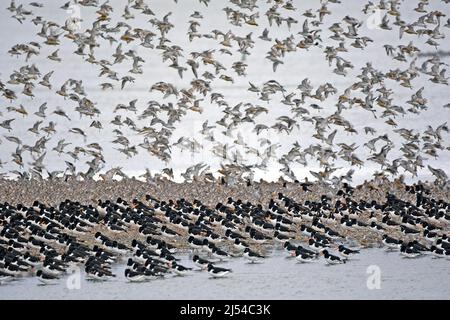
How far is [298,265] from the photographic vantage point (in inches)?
746

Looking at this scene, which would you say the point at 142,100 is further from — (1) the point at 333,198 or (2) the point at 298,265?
(2) the point at 298,265

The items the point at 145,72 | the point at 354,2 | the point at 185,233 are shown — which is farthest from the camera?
the point at 354,2

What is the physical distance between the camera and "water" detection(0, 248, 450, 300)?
17.0m

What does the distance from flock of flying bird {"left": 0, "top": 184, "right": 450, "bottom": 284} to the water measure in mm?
252

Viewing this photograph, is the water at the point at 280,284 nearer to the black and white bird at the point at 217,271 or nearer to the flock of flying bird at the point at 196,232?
the black and white bird at the point at 217,271

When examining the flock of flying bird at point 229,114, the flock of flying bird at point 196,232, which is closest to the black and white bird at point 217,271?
the flock of flying bird at point 196,232

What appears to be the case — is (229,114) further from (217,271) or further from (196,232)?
(217,271)

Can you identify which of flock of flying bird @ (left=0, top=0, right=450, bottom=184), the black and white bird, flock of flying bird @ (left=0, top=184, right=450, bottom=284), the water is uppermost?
flock of flying bird @ (left=0, top=0, right=450, bottom=184)

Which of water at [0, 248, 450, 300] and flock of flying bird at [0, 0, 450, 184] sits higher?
flock of flying bird at [0, 0, 450, 184]

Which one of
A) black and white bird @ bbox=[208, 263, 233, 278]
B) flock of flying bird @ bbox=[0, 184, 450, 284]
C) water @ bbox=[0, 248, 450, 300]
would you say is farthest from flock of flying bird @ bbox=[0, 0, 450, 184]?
black and white bird @ bbox=[208, 263, 233, 278]

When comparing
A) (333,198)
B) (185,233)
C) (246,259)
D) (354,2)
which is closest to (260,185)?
(333,198)

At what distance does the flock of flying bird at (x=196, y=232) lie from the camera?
1844 centimetres

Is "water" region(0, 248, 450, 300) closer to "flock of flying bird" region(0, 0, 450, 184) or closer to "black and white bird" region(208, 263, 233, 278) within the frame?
"black and white bird" region(208, 263, 233, 278)
